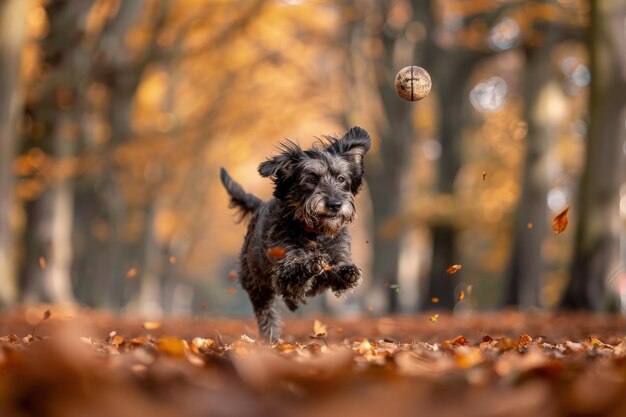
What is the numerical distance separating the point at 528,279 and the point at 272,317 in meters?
13.9

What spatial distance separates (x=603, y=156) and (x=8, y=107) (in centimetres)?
1024

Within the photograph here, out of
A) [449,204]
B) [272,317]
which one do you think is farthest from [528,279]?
[272,317]

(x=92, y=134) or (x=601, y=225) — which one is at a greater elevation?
(x=92, y=134)

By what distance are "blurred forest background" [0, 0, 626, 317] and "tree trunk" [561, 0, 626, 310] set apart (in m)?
0.03

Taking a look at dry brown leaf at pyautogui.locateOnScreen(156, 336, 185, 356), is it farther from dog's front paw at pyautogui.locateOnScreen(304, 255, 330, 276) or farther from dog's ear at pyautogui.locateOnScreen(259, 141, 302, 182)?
dog's ear at pyautogui.locateOnScreen(259, 141, 302, 182)

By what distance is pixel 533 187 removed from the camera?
20750 millimetres

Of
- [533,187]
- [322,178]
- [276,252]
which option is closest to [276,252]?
[276,252]

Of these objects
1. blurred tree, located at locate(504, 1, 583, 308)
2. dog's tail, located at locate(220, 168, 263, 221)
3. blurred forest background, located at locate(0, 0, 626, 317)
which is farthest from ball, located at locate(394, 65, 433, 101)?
blurred tree, located at locate(504, 1, 583, 308)

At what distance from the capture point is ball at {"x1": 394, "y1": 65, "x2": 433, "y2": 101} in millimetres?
7598

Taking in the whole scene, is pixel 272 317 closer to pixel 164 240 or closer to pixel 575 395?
pixel 575 395

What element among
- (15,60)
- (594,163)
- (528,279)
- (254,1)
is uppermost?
(254,1)

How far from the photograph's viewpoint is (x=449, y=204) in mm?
25438

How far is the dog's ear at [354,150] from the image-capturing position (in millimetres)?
7984

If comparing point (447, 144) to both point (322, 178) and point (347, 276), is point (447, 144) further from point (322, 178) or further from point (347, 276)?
point (347, 276)
